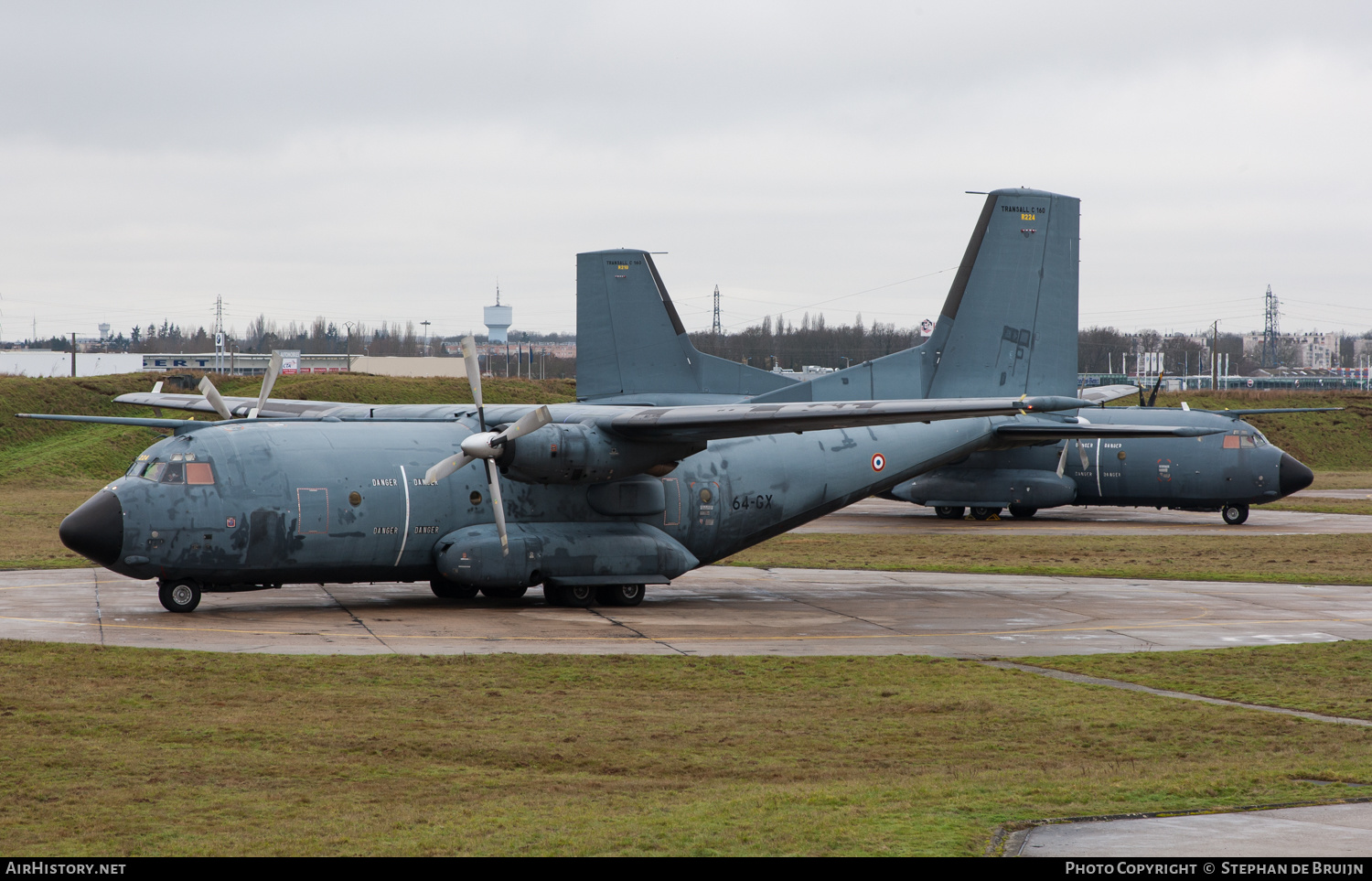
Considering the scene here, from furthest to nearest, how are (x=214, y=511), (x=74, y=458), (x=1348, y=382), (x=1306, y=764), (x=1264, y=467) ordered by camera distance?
(x=1348, y=382), (x=74, y=458), (x=1264, y=467), (x=214, y=511), (x=1306, y=764)

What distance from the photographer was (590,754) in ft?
40.6

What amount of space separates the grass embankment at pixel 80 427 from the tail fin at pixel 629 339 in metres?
14.9

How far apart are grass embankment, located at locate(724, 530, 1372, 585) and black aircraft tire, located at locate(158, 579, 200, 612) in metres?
13.9

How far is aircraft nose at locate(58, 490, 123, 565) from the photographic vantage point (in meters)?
19.8

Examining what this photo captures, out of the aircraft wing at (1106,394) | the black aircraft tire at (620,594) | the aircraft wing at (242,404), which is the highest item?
the aircraft wing at (1106,394)

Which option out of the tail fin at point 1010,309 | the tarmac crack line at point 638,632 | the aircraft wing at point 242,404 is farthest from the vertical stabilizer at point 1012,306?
the aircraft wing at point 242,404

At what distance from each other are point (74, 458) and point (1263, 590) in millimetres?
53056

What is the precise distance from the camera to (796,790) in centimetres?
1066

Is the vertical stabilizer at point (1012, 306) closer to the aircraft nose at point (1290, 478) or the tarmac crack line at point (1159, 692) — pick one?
the tarmac crack line at point (1159, 692)

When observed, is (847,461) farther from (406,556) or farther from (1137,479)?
(1137,479)

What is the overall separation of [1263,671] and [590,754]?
10.1 m

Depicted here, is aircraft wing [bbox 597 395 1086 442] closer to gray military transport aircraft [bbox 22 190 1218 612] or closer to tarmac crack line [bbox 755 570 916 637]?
gray military transport aircraft [bbox 22 190 1218 612]

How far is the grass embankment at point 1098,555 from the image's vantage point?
29.9 meters

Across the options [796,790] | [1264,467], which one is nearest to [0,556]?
[796,790]
